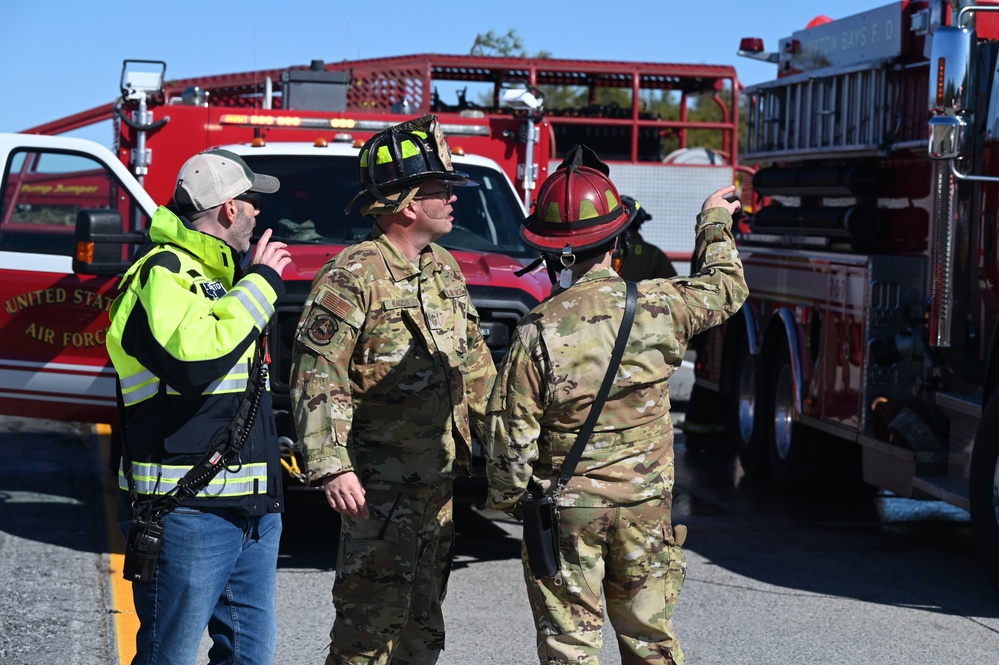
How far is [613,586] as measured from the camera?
12.6 ft

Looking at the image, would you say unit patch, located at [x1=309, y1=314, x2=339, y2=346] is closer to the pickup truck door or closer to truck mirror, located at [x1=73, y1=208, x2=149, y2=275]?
truck mirror, located at [x1=73, y1=208, x2=149, y2=275]

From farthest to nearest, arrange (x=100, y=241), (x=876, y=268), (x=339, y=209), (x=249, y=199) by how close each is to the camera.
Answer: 1. (x=876, y=268)
2. (x=339, y=209)
3. (x=100, y=241)
4. (x=249, y=199)

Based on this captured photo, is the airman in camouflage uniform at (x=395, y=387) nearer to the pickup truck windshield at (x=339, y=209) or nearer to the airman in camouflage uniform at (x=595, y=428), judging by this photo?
the airman in camouflage uniform at (x=595, y=428)

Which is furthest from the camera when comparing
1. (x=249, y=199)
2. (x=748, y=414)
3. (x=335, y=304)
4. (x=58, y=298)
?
(x=748, y=414)

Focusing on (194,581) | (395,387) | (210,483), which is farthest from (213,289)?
(194,581)

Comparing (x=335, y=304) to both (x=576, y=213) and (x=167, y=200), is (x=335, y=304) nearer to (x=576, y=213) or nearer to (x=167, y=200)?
(x=576, y=213)

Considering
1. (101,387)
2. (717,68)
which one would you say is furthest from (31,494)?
(717,68)

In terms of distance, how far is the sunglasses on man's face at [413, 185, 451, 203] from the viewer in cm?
420

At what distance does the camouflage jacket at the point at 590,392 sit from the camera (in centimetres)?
370

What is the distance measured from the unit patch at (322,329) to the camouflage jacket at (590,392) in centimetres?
54

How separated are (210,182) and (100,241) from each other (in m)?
3.29

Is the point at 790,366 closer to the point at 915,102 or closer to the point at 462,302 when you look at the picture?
the point at 915,102

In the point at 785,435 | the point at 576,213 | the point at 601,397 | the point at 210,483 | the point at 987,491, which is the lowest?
the point at 785,435

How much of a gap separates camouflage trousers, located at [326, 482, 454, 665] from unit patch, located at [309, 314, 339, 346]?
48cm
